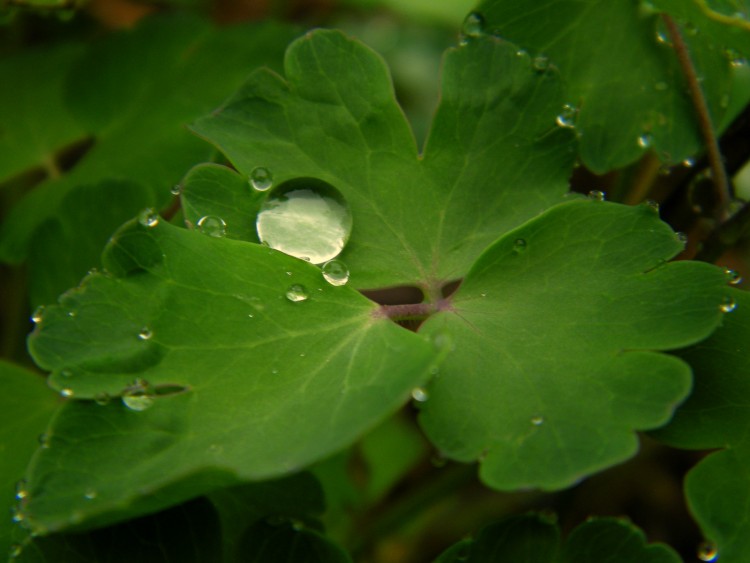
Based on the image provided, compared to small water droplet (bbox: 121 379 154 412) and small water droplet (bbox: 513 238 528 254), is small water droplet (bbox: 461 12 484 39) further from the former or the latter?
small water droplet (bbox: 121 379 154 412)

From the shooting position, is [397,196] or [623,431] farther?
[397,196]

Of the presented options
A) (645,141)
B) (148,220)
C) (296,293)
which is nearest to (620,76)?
(645,141)

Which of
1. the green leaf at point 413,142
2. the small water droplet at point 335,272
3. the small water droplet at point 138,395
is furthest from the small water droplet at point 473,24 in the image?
the small water droplet at point 138,395

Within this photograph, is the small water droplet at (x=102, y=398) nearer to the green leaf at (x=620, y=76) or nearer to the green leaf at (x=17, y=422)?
the green leaf at (x=17, y=422)

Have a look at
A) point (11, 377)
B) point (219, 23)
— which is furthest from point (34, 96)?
point (219, 23)

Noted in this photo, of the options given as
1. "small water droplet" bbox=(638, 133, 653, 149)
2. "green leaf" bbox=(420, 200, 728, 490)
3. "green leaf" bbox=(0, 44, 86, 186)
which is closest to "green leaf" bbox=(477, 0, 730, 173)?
"small water droplet" bbox=(638, 133, 653, 149)

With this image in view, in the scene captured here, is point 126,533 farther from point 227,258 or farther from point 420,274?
point 420,274

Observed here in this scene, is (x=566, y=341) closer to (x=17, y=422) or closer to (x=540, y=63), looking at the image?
(x=540, y=63)
